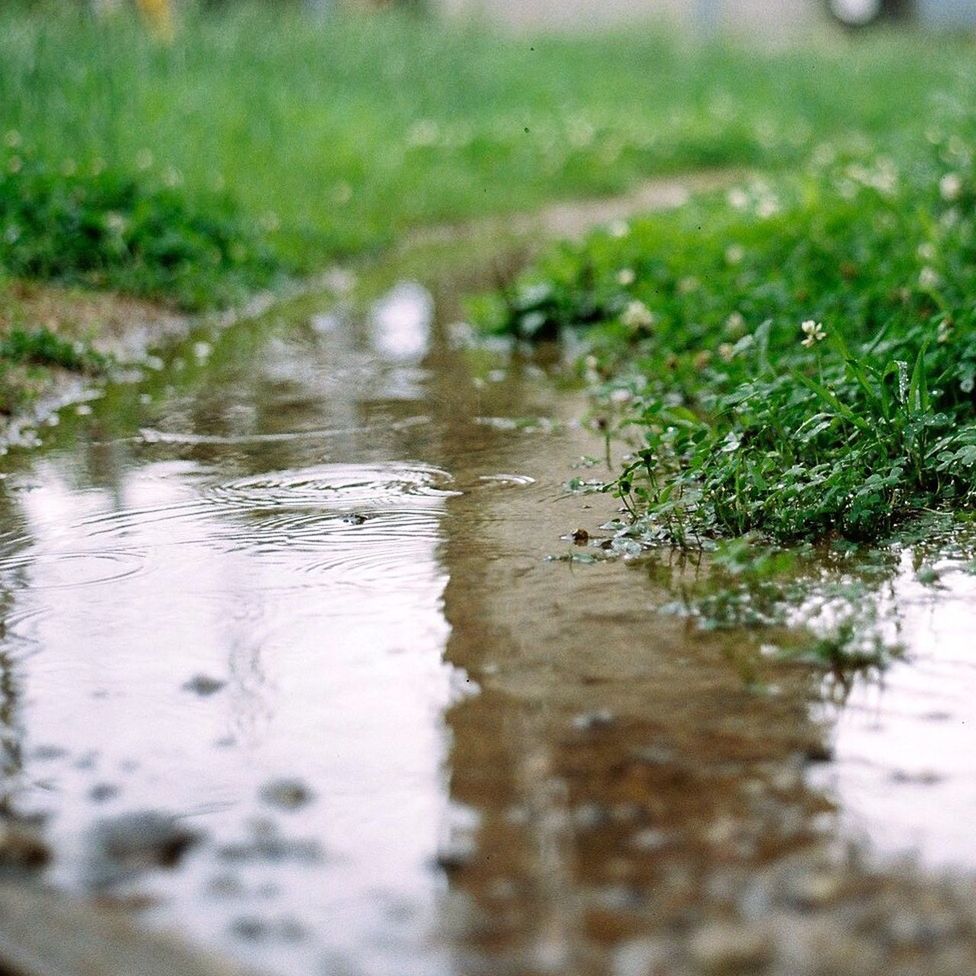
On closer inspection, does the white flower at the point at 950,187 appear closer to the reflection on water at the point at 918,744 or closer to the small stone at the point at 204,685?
the reflection on water at the point at 918,744

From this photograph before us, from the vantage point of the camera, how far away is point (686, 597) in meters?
3.22

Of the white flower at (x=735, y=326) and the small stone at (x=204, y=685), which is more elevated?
the white flower at (x=735, y=326)

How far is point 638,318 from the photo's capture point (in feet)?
19.6

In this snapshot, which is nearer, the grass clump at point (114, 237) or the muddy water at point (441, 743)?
the muddy water at point (441, 743)

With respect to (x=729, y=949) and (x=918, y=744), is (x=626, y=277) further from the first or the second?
(x=729, y=949)

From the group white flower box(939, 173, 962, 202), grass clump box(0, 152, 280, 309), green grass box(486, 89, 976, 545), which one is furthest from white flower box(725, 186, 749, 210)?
grass clump box(0, 152, 280, 309)

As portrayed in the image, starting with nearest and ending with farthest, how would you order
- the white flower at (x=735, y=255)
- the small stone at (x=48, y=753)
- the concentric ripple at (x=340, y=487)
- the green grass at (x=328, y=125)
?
1. the small stone at (x=48, y=753)
2. the concentric ripple at (x=340, y=487)
3. the white flower at (x=735, y=255)
4. the green grass at (x=328, y=125)

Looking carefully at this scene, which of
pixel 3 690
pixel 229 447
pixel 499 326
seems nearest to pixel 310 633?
pixel 3 690

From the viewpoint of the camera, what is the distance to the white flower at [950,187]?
6.62 meters

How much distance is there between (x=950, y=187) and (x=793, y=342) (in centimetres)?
186

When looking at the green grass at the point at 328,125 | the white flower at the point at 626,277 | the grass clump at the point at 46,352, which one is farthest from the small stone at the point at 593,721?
the green grass at the point at 328,125

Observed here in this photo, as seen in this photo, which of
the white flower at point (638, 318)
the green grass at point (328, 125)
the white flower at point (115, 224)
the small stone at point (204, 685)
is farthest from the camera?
the green grass at point (328, 125)

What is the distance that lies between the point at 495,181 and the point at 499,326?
6004 mm

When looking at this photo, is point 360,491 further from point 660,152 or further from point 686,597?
point 660,152
